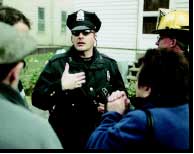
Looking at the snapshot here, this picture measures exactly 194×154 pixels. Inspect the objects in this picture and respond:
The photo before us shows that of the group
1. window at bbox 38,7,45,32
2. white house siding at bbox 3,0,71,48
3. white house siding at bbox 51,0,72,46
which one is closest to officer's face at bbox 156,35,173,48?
white house siding at bbox 3,0,71,48

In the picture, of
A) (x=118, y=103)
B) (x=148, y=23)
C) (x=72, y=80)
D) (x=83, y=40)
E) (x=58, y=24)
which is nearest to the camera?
(x=118, y=103)

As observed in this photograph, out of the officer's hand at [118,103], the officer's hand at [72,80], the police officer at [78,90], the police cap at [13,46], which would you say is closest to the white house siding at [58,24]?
the police officer at [78,90]

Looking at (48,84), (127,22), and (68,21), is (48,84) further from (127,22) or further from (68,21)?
(127,22)

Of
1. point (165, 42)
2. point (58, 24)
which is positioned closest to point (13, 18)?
point (165, 42)

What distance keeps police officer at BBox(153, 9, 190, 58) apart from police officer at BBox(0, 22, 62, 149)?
1217 millimetres

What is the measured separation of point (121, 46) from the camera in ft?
26.5

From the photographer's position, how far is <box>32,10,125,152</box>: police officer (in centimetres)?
236

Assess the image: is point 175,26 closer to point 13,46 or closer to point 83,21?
point 83,21

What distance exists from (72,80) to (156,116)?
0.76 m

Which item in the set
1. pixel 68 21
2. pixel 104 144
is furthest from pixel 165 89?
pixel 68 21

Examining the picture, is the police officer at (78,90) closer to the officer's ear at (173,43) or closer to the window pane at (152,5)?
the officer's ear at (173,43)

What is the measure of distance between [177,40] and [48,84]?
0.95 metres

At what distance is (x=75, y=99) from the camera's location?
2375 millimetres

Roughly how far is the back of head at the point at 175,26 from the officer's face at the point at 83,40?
516mm
